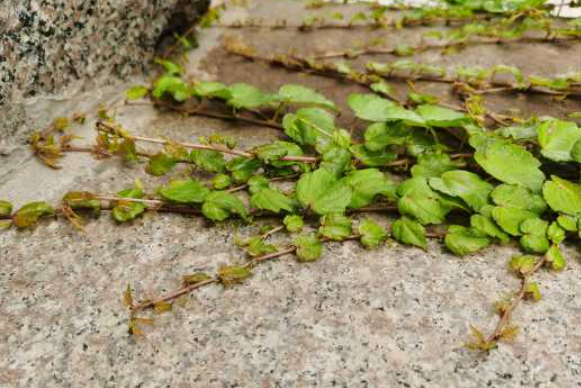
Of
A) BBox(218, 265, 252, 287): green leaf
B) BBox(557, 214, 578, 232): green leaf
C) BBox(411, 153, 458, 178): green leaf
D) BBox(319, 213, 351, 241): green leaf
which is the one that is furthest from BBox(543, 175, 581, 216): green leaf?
BBox(218, 265, 252, 287): green leaf

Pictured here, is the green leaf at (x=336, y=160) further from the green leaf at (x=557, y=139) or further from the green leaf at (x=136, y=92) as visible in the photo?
the green leaf at (x=136, y=92)

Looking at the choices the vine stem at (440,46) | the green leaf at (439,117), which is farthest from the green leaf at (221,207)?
the vine stem at (440,46)

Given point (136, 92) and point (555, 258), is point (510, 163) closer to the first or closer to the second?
point (555, 258)

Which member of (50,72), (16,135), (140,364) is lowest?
(140,364)

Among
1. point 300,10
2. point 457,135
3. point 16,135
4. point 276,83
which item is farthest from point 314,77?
point 16,135

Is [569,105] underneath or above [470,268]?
above

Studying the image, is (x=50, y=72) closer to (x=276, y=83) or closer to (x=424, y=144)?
(x=276, y=83)

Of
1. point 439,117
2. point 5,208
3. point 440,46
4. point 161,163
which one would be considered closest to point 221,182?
point 161,163
